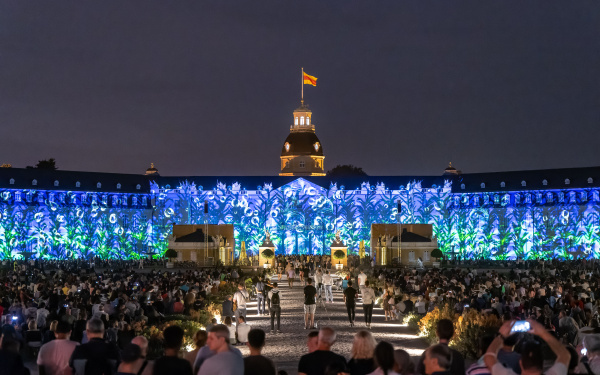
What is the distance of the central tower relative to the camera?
138875 mm

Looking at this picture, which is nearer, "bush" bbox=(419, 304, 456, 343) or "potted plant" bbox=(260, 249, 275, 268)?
"bush" bbox=(419, 304, 456, 343)

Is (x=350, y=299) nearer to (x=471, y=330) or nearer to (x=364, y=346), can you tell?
(x=471, y=330)

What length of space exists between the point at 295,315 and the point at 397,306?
11.5ft

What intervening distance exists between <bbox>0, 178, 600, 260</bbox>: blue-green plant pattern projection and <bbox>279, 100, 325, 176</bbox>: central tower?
15.4 meters

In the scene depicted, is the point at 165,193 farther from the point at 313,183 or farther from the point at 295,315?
the point at 295,315

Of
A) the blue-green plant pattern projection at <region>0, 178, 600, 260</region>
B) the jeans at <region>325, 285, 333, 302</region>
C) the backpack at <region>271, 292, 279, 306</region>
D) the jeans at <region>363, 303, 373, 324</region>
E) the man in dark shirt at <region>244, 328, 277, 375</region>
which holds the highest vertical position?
the blue-green plant pattern projection at <region>0, 178, 600, 260</region>

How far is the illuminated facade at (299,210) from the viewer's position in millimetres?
110938

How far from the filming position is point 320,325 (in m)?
31.9

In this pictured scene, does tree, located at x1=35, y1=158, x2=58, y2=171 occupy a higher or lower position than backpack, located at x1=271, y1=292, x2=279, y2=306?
higher

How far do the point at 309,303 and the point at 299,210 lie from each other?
9169 centimetres

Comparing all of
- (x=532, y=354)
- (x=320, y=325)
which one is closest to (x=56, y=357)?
(x=532, y=354)

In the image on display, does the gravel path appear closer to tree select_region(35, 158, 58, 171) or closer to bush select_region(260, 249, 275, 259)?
bush select_region(260, 249, 275, 259)

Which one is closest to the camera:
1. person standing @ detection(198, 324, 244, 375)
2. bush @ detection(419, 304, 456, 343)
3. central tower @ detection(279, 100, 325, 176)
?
person standing @ detection(198, 324, 244, 375)

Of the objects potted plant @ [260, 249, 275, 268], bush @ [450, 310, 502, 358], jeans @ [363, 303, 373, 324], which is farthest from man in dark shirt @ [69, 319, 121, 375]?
potted plant @ [260, 249, 275, 268]
